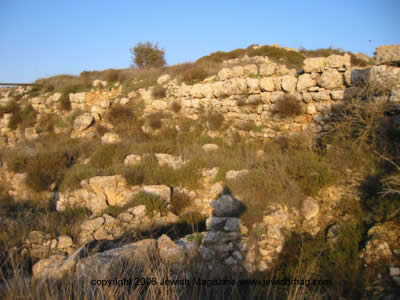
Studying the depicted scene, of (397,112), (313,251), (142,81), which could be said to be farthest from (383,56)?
(142,81)

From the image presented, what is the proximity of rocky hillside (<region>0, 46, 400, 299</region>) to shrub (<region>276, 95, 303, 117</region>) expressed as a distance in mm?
37

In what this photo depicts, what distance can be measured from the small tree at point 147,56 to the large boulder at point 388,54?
663 inches

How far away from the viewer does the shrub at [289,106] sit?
614 centimetres

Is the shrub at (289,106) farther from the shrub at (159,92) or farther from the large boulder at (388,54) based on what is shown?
the shrub at (159,92)

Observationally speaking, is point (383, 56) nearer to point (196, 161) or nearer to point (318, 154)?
point (318, 154)

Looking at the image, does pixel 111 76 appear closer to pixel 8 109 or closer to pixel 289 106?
pixel 8 109

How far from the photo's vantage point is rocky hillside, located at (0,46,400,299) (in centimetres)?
295

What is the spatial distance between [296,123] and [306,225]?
10.3ft

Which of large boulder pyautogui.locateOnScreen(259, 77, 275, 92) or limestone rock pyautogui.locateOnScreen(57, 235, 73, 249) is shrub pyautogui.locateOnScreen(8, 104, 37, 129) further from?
large boulder pyautogui.locateOnScreen(259, 77, 275, 92)

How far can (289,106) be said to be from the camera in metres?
6.21

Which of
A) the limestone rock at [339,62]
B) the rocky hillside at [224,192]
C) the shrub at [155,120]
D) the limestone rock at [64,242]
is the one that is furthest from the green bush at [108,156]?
the limestone rock at [339,62]

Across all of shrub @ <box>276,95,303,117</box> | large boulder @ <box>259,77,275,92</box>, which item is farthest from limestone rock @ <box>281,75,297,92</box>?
large boulder @ <box>259,77,275,92</box>

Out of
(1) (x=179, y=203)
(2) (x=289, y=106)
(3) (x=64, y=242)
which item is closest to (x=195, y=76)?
(2) (x=289, y=106)

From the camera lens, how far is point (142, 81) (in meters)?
11.0
